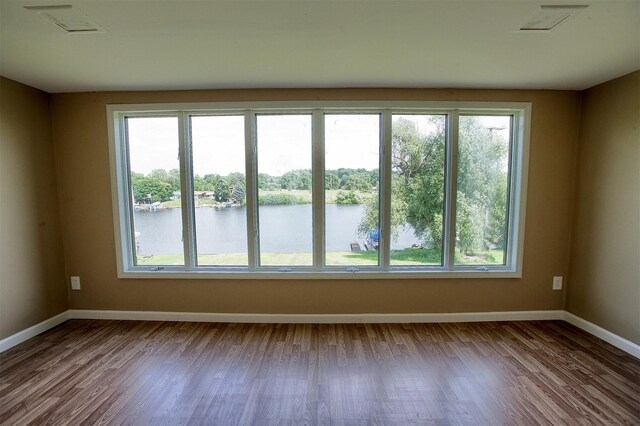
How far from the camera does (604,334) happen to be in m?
2.41

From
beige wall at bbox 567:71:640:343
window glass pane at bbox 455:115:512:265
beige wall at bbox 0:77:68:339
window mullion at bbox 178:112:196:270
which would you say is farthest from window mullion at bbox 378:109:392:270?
beige wall at bbox 0:77:68:339

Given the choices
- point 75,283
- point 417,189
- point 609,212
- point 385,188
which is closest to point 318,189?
point 385,188

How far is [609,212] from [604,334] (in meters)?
1.14

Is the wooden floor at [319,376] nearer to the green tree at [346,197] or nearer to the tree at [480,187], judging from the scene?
the tree at [480,187]

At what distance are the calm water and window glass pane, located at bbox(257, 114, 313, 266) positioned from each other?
0.01 metres

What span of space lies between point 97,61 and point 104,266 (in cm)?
203

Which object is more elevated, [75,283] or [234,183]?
[234,183]

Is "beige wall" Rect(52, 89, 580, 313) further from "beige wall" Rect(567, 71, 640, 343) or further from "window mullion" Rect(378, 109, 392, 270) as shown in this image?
"window mullion" Rect(378, 109, 392, 270)

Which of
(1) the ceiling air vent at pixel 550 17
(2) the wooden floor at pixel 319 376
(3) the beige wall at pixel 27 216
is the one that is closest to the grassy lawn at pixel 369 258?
(2) the wooden floor at pixel 319 376

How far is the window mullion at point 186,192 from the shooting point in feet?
9.00

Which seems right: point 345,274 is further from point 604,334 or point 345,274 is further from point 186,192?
point 604,334

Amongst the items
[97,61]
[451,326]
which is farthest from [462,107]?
[97,61]

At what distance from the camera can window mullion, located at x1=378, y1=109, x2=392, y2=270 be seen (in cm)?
269

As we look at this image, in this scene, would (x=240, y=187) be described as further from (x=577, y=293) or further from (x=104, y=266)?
(x=577, y=293)
